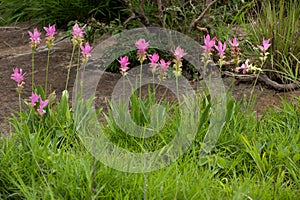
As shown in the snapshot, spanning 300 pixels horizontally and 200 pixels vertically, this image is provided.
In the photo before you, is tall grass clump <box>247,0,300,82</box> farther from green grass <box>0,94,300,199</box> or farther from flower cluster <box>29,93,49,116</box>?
flower cluster <box>29,93,49,116</box>

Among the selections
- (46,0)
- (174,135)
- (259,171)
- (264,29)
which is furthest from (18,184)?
(46,0)

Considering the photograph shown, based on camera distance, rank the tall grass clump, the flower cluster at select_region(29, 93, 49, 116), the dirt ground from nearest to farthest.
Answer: the flower cluster at select_region(29, 93, 49, 116) → the dirt ground → the tall grass clump

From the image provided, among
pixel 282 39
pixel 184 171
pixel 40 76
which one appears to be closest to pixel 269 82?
pixel 282 39

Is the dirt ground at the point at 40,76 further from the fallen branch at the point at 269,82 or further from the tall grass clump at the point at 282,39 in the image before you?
the tall grass clump at the point at 282,39

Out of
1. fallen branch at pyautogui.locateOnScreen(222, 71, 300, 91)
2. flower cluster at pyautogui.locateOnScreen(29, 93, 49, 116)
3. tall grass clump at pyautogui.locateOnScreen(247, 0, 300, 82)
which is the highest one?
flower cluster at pyautogui.locateOnScreen(29, 93, 49, 116)

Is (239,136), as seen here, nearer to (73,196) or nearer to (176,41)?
(73,196)

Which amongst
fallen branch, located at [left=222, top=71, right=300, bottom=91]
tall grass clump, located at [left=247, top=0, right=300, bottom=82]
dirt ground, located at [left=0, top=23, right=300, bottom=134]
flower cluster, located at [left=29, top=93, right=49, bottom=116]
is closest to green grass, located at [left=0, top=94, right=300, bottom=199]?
flower cluster, located at [left=29, top=93, right=49, bottom=116]

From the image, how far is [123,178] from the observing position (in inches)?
96.4

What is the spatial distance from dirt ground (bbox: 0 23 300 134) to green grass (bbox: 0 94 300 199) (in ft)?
1.26

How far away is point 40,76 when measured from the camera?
14.9 feet

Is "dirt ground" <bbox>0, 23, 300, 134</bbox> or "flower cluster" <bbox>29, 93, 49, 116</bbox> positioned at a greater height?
"flower cluster" <bbox>29, 93, 49, 116</bbox>

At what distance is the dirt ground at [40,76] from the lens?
386cm

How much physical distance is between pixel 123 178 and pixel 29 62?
271cm

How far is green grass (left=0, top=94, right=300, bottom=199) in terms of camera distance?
2367 mm
